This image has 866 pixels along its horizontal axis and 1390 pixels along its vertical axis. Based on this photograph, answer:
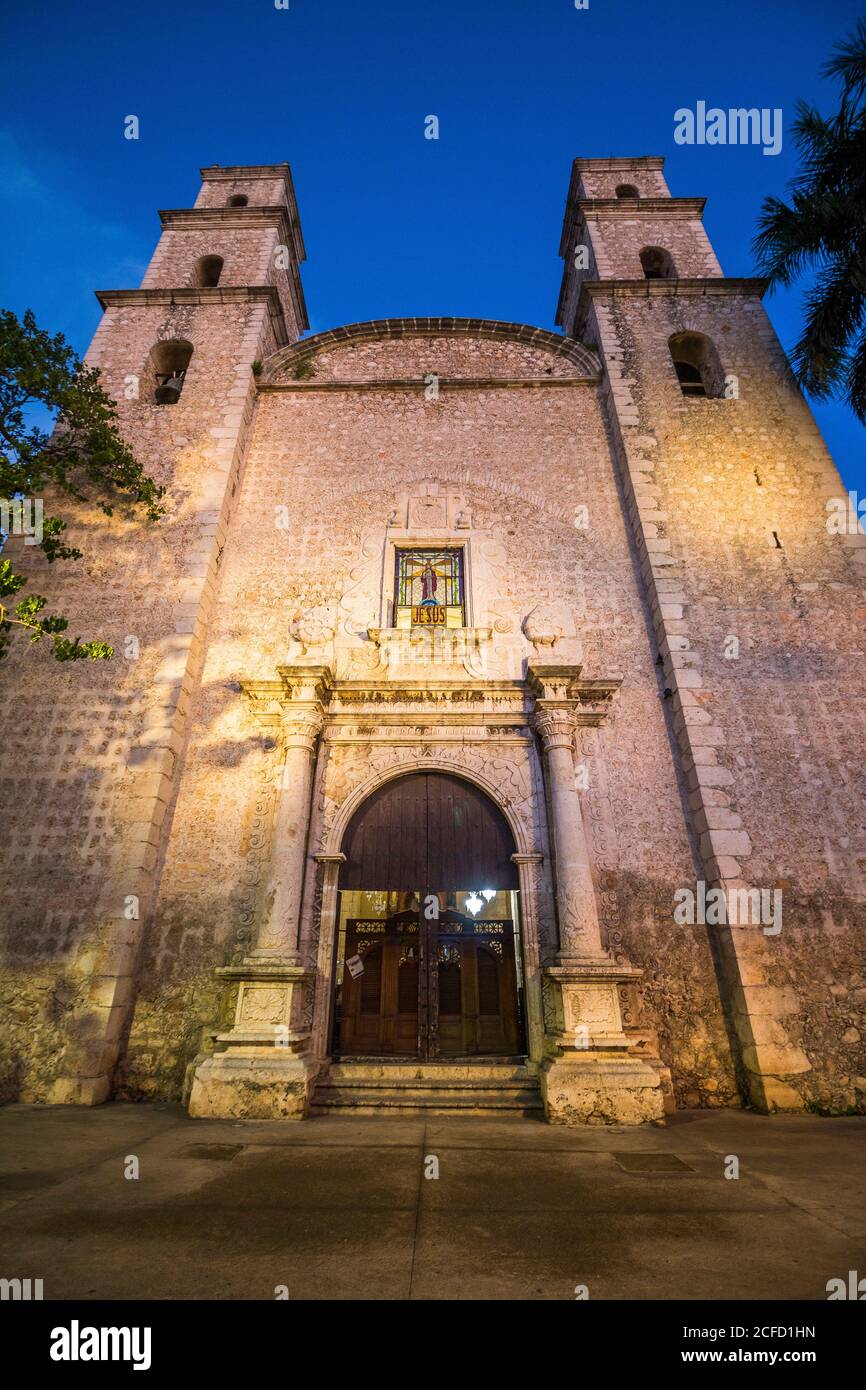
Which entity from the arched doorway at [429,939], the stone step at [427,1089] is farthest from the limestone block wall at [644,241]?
the stone step at [427,1089]

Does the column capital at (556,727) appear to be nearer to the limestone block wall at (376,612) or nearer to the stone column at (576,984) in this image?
the stone column at (576,984)

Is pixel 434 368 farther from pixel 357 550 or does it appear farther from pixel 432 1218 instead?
pixel 432 1218

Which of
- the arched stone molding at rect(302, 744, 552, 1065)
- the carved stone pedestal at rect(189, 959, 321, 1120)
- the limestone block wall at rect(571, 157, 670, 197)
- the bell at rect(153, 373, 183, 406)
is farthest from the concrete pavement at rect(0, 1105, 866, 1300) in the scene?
the limestone block wall at rect(571, 157, 670, 197)

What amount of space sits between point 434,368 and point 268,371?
307 centimetres

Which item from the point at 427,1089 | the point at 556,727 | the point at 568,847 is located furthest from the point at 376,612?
the point at 427,1089

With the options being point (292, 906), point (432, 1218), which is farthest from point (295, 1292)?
point (292, 906)

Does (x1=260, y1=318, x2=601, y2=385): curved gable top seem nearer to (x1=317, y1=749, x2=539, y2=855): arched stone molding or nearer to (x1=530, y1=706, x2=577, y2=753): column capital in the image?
(x1=530, y1=706, x2=577, y2=753): column capital

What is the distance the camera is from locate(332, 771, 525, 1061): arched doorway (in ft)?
23.4

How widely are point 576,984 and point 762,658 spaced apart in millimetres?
4816

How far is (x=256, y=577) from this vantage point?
29.0 feet

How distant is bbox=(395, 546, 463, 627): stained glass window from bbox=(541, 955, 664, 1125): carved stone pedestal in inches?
190

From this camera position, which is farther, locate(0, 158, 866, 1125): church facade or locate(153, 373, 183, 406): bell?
locate(153, 373, 183, 406): bell

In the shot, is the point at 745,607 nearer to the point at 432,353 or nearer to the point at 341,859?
the point at 341,859

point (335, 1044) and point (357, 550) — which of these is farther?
point (357, 550)
